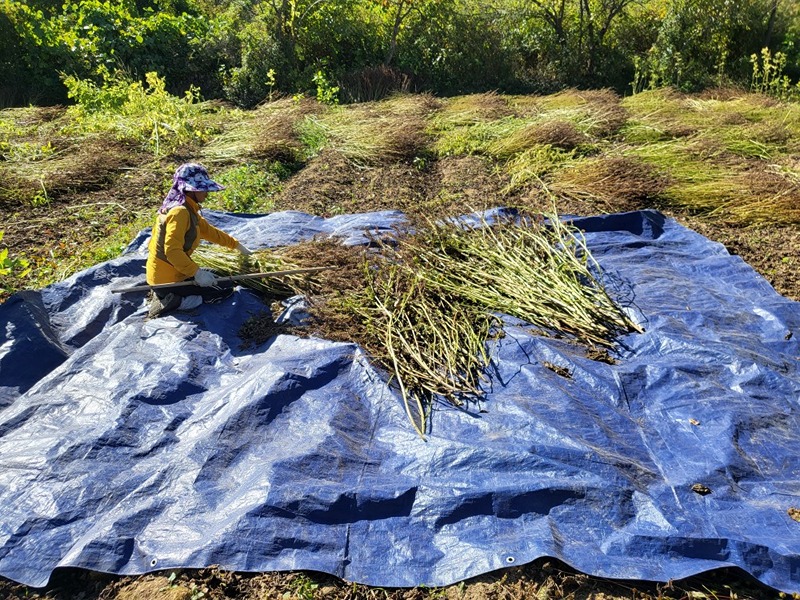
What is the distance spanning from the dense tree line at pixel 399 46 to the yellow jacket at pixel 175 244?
6.95 meters

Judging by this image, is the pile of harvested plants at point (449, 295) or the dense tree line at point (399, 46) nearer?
the pile of harvested plants at point (449, 295)

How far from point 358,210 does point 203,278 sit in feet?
7.74

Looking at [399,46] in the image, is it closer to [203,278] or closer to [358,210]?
[358,210]

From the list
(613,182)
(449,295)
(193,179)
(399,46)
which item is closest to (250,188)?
(193,179)

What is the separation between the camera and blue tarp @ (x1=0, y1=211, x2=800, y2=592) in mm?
2404

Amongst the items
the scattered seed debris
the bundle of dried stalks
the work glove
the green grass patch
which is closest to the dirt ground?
the bundle of dried stalks

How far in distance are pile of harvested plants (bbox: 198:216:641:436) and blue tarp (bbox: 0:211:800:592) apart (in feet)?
0.51

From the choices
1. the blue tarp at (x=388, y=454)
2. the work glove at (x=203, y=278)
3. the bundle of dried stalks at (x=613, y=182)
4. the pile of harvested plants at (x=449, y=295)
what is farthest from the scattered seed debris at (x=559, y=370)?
the bundle of dried stalks at (x=613, y=182)

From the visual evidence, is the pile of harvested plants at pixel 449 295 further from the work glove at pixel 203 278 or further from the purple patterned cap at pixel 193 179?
the purple patterned cap at pixel 193 179

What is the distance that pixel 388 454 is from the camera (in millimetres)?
2832

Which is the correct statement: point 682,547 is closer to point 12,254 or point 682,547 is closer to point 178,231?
point 178,231

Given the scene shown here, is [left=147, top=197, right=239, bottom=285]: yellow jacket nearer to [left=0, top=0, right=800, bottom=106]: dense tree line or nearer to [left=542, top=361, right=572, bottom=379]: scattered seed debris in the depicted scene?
[left=542, top=361, right=572, bottom=379]: scattered seed debris

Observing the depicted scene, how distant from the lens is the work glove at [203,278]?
375 centimetres

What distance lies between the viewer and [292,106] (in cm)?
898
